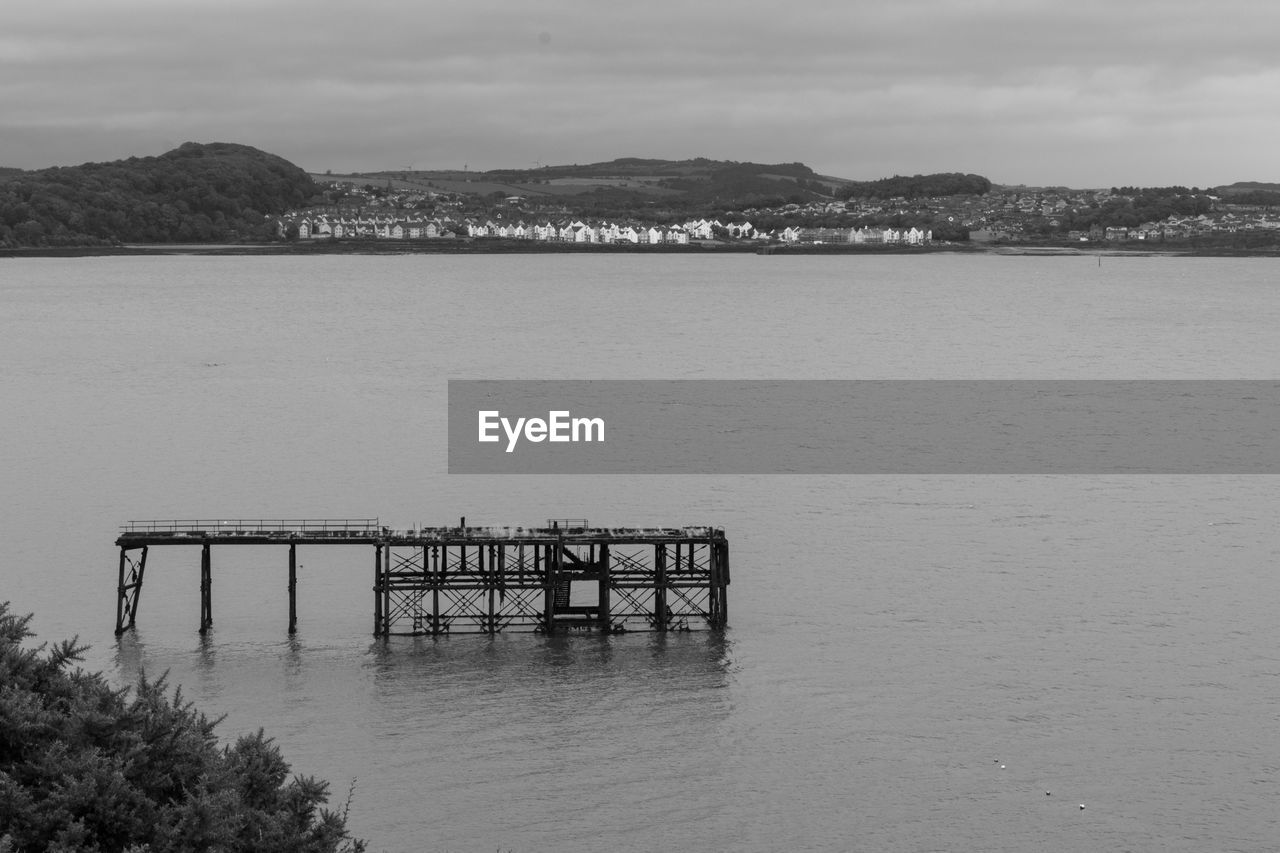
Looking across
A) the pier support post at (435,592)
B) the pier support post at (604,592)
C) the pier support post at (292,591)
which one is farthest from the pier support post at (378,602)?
the pier support post at (604,592)

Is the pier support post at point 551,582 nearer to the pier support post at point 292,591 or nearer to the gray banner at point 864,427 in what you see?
the pier support post at point 292,591

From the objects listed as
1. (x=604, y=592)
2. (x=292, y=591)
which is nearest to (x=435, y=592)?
(x=292, y=591)

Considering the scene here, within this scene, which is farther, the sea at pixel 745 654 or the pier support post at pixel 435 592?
the pier support post at pixel 435 592

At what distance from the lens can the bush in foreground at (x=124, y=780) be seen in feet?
69.6

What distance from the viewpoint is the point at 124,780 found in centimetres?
2175

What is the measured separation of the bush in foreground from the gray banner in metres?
45.9

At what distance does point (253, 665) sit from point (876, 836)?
17.0 m

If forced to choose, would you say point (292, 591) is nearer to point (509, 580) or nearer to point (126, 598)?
point (126, 598)

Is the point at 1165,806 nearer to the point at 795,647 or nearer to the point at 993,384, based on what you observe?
the point at 795,647

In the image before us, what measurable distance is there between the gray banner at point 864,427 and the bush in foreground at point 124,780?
45.9 m

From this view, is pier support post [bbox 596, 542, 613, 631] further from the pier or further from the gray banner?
the gray banner

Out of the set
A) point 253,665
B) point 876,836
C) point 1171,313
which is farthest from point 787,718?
point 1171,313

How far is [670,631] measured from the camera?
46.3 m

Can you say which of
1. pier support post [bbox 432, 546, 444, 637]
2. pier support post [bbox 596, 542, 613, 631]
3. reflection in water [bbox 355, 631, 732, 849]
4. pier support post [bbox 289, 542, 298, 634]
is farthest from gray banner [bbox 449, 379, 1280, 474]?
reflection in water [bbox 355, 631, 732, 849]
